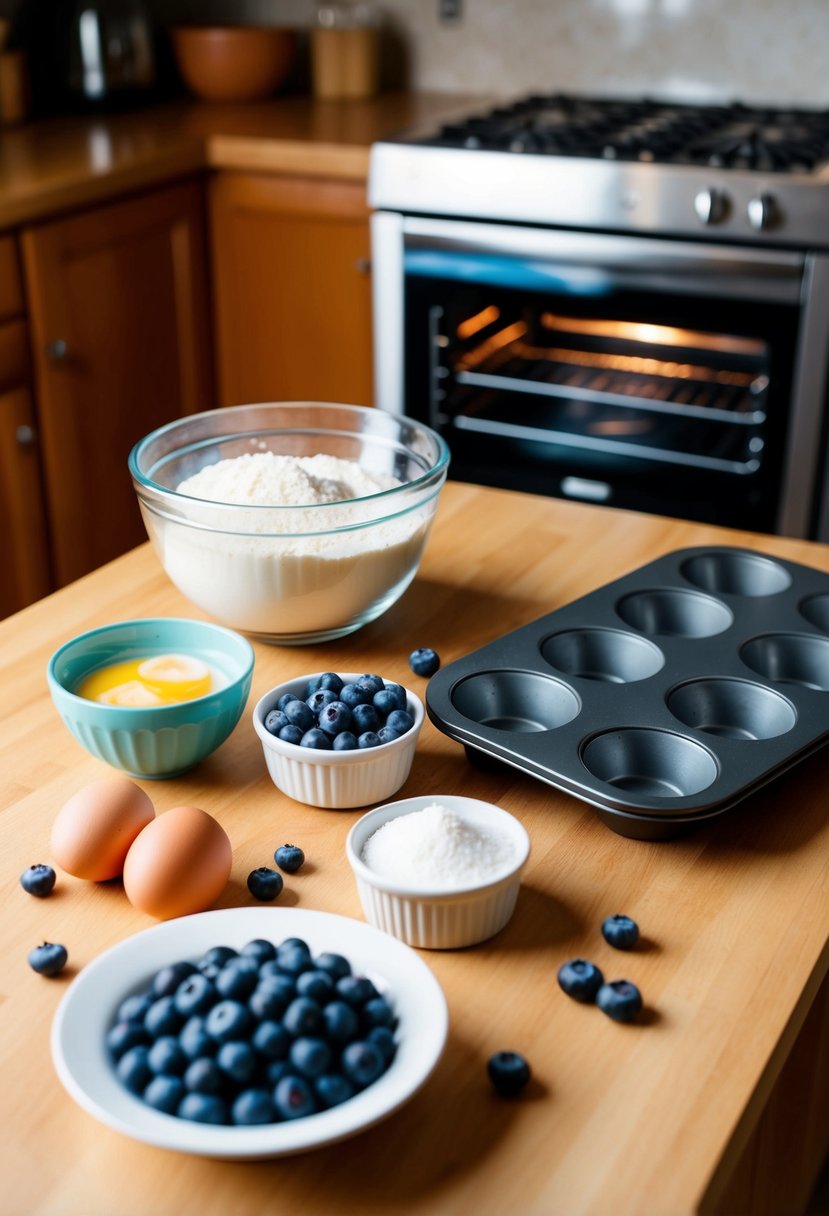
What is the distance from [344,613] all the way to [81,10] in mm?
2109

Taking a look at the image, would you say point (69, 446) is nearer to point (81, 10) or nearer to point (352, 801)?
point (81, 10)

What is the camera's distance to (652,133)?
7.77ft

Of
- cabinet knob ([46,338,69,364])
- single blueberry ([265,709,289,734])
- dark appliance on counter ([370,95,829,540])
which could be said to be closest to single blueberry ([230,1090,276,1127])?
single blueberry ([265,709,289,734])

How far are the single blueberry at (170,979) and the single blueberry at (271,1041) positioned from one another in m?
0.07

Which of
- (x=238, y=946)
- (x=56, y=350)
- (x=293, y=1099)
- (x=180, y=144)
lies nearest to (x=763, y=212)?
(x=180, y=144)

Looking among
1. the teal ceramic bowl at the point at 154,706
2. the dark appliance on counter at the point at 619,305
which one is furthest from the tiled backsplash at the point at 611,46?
the teal ceramic bowl at the point at 154,706

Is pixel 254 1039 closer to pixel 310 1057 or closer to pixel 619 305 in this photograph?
pixel 310 1057

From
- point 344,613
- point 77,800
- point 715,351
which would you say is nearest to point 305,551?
point 344,613

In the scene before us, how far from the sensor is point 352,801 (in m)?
1.01

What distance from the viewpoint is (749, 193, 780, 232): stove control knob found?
208 centimetres

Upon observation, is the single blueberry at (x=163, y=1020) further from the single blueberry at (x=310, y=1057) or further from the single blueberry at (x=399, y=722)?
the single blueberry at (x=399, y=722)

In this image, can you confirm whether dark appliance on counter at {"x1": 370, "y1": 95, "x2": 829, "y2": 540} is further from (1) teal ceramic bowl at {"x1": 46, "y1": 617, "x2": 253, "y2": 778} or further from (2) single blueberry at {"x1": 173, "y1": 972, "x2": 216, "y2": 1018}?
(2) single blueberry at {"x1": 173, "y1": 972, "x2": 216, "y2": 1018}

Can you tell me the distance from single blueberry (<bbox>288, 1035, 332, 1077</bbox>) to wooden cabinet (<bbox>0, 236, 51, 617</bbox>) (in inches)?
70.8

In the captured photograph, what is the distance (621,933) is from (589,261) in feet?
5.32
